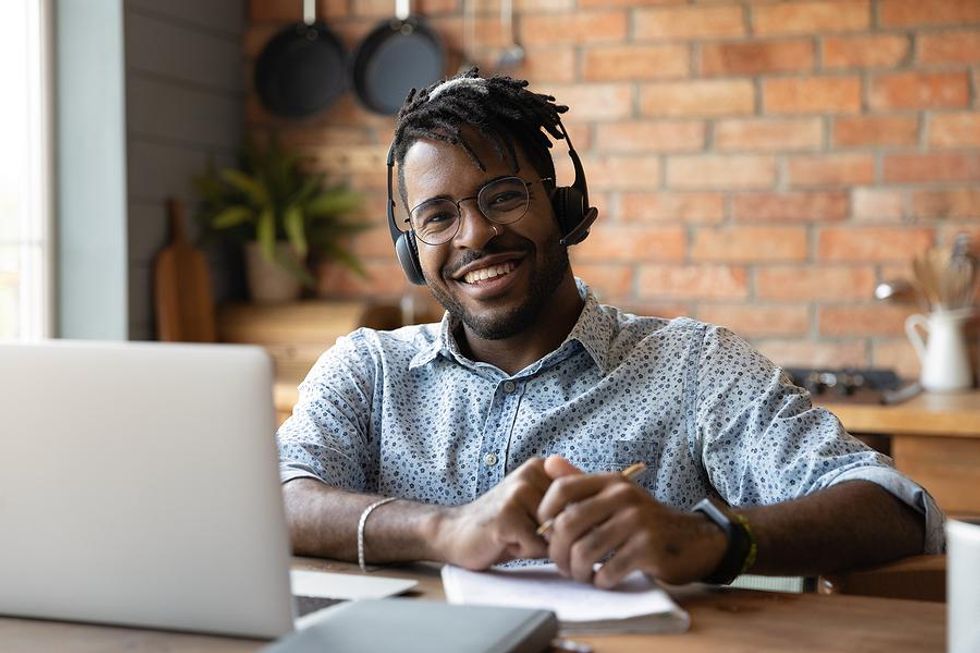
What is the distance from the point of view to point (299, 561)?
1.53 meters

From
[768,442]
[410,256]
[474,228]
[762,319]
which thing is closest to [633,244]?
[762,319]

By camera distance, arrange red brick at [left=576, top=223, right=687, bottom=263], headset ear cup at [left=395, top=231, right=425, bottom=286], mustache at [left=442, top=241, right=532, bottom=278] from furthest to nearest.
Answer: red brick at [left=576, top=223, right=687, bottom=263] → headset ear cup at [left=395, top=231, right=425, bottom=286] → mustache at [left=442, top=241, right=532, bottom=278]

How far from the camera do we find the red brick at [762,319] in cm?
328

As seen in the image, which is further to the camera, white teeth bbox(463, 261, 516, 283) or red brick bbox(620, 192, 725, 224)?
red brick bbox(620, 192, 725, 224)

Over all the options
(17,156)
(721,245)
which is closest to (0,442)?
(17,156)

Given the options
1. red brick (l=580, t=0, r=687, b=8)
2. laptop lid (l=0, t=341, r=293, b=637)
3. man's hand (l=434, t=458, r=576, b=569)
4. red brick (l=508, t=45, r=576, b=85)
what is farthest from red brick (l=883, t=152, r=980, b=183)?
laptop lid (l=0, t=341, r=293, b=637)

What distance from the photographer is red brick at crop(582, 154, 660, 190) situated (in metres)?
3.35

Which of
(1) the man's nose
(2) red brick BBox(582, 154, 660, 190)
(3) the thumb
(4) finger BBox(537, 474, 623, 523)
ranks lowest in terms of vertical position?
(4) finger BBox(537, 474, 623, 523)

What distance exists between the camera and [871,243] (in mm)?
3229

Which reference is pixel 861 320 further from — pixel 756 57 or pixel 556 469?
pixel 556 469

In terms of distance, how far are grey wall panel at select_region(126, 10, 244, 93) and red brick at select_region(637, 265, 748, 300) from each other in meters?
1.26

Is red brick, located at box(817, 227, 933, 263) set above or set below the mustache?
above

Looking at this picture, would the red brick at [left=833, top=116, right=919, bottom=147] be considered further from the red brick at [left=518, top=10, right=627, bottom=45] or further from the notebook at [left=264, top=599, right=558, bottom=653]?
the notebook at [left=264, top=599, right=558, bottom=653]

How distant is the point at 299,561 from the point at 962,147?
224 cm
